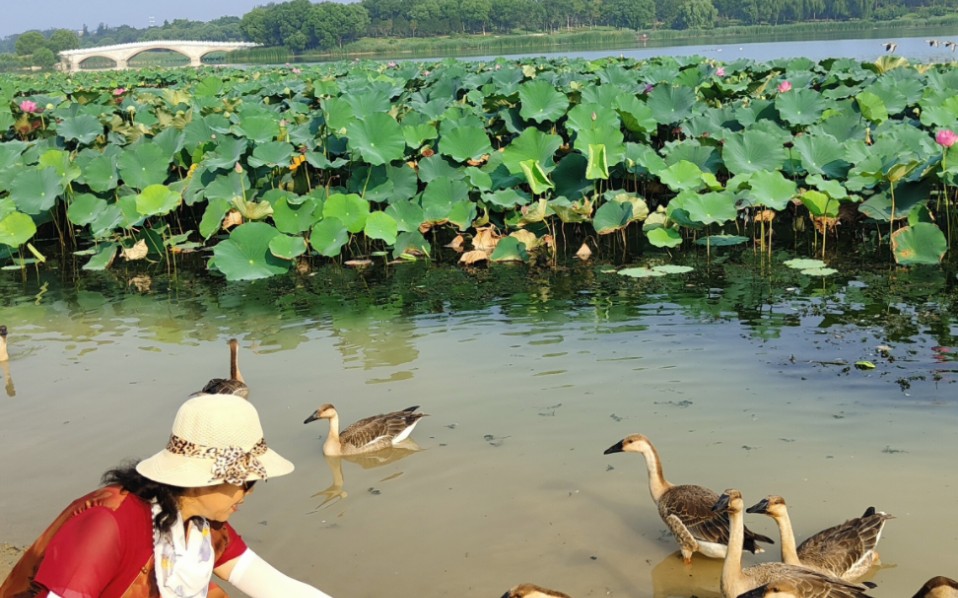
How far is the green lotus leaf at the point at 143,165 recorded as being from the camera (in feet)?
38.1

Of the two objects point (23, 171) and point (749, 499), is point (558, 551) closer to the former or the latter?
point (749, 499)

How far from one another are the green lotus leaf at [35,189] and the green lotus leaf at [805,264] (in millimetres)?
8080

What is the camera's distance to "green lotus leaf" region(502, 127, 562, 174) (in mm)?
10867

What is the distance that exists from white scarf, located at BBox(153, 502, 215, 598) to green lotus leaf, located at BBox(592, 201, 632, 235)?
7.68 metres

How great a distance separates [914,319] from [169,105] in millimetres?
11868

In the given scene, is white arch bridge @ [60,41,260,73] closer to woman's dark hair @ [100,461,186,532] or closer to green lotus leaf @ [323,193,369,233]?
green lotus leaf @ [323,193,369,233]

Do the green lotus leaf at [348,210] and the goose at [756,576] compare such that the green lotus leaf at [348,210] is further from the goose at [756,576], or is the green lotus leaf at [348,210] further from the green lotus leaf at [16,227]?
the goose at [756,576]

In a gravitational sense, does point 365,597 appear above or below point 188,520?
below

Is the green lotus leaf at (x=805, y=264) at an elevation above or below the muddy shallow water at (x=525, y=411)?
above

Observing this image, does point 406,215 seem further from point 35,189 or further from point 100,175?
point 35,189

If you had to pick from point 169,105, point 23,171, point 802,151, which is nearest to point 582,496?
point 802,151

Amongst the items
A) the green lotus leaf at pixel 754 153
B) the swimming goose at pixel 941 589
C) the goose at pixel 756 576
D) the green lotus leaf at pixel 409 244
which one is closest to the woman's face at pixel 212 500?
the goose at pixel 756 576

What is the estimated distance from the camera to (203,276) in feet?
35.1

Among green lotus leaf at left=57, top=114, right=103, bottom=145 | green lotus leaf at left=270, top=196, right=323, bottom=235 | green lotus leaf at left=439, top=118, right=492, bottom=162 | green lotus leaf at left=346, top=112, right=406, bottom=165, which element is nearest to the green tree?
green lotus leaf at left=57, top=114, right=103, bottom=145
